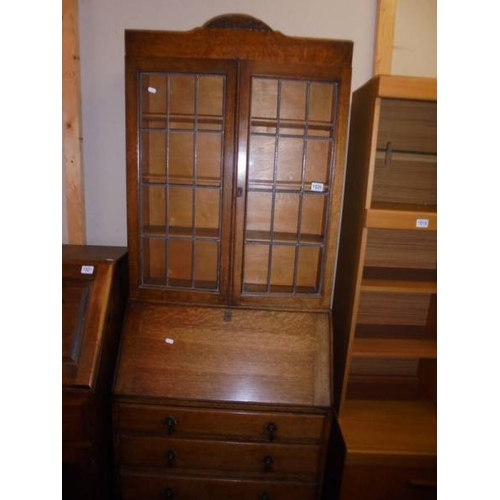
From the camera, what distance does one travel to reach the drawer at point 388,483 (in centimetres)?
145

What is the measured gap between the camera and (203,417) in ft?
4.77

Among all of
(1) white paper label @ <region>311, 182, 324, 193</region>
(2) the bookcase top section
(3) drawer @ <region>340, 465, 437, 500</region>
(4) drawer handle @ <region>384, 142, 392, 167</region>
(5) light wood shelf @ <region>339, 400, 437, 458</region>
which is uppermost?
Result: (2) the bookcase top section

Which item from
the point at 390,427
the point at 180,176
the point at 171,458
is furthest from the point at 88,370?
the point at 390,427

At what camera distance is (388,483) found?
1462mm

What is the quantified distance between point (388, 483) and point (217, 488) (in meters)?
0.75

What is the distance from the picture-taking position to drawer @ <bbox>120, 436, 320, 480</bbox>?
4.85 ft

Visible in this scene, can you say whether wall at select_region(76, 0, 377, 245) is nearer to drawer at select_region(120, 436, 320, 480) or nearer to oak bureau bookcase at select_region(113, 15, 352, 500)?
oak bureau bookcase at select_region(113, 15, 352, 500)

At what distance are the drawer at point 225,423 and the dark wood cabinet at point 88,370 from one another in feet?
0.42

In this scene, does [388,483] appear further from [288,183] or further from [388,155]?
[388,155]

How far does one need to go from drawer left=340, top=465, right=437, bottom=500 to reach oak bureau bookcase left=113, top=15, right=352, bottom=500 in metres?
0.14

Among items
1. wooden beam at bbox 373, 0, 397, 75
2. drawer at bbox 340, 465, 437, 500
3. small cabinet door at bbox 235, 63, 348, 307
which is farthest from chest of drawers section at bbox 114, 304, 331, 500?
wooden beam at bbox 373, 0, 397, 75

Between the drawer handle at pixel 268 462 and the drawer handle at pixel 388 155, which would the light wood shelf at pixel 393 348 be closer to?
the drawer handle at pixel 268 462

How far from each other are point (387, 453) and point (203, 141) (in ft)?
5.20

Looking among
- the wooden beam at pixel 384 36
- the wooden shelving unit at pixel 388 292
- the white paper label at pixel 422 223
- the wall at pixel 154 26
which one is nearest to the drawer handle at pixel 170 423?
the wooden shelving unit at pixel 388 292
